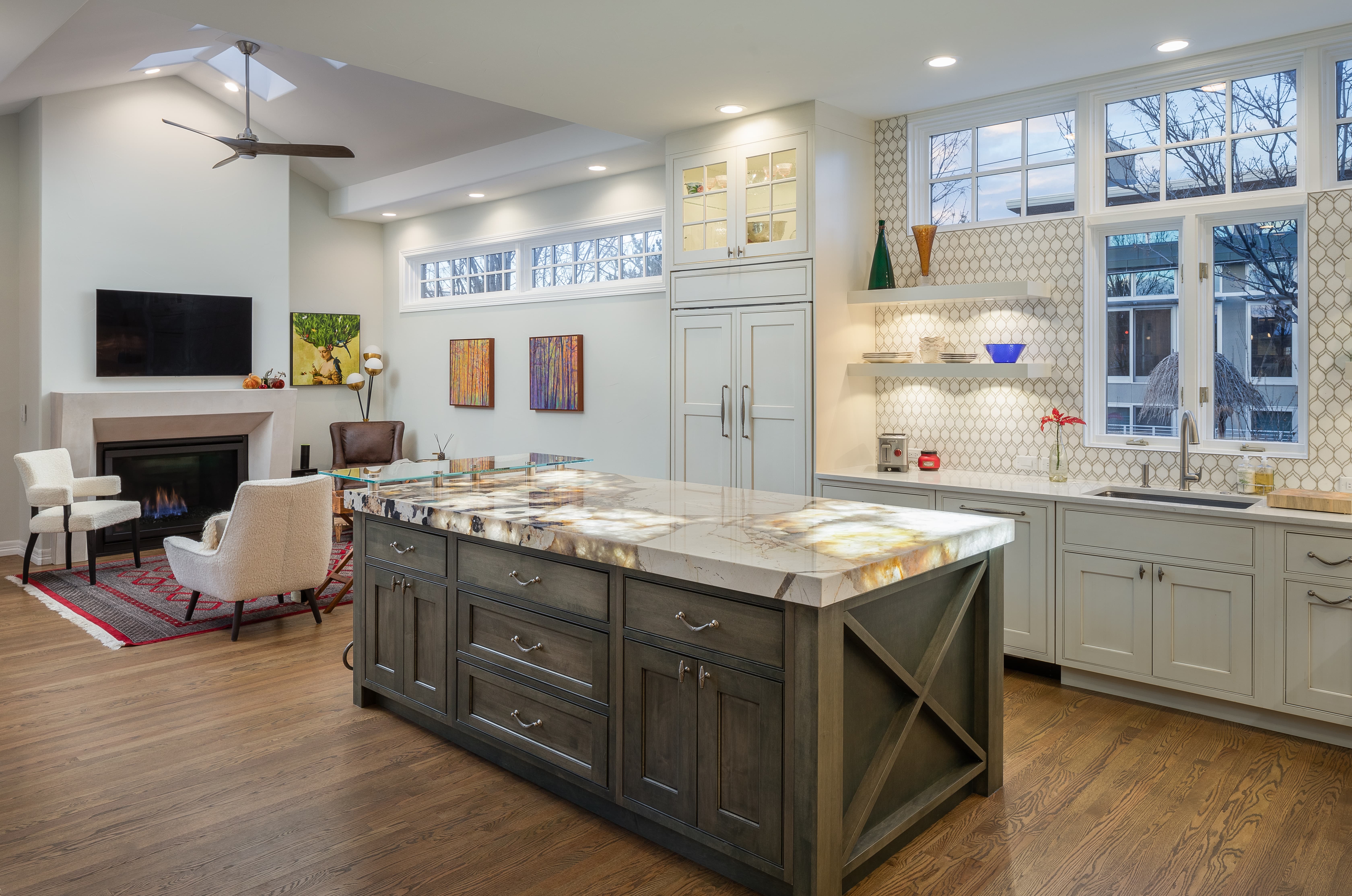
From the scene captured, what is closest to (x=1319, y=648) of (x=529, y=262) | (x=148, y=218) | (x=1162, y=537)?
(x=1162, y=537)

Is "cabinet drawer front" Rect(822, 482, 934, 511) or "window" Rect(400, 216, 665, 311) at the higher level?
"window" Rect(400, 216, 665, 311)

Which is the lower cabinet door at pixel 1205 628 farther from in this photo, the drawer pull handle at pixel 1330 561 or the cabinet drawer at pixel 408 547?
the cabinet drawer at pixel 408 547

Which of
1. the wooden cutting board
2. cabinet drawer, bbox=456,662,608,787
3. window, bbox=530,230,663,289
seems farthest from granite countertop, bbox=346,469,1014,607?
window, bbox=530,230,663,289

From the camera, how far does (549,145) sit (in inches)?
242

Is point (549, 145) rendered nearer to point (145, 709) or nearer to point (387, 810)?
point (145, 709)

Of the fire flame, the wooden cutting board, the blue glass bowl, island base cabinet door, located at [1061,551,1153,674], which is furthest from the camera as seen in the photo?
the fire flame

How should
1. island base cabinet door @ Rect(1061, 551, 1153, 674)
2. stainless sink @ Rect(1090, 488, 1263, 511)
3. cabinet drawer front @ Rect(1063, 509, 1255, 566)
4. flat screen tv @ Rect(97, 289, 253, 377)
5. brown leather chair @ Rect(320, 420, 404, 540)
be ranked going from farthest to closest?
brown leather chair @ Rect(320, 420, 404, 540) → flat screen tv @ Rect(97, 289, 253, 377) → stainless sink @ Rect(1090, 488, 1263, 511) → island base cabinet door @ Rect(1061, 551, 1153, 674) → cabinet drawer front @ Rect(1063, 509, 1255, 566)

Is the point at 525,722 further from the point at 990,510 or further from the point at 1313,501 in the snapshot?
the point at 1313,501

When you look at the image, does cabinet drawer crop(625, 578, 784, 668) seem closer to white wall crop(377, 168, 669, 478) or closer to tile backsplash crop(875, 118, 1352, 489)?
tile backsplash crop(875, 118, 1352, 489)

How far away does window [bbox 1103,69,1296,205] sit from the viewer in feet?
12.4

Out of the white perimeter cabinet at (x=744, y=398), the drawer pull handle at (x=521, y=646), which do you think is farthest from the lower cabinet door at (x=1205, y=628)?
the drawer pull handle at (x=521, y=646)

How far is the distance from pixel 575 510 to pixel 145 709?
2143mm

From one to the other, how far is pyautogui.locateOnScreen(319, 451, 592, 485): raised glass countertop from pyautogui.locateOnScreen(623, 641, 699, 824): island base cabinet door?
4.80 feet

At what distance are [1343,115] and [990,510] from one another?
2203mm
